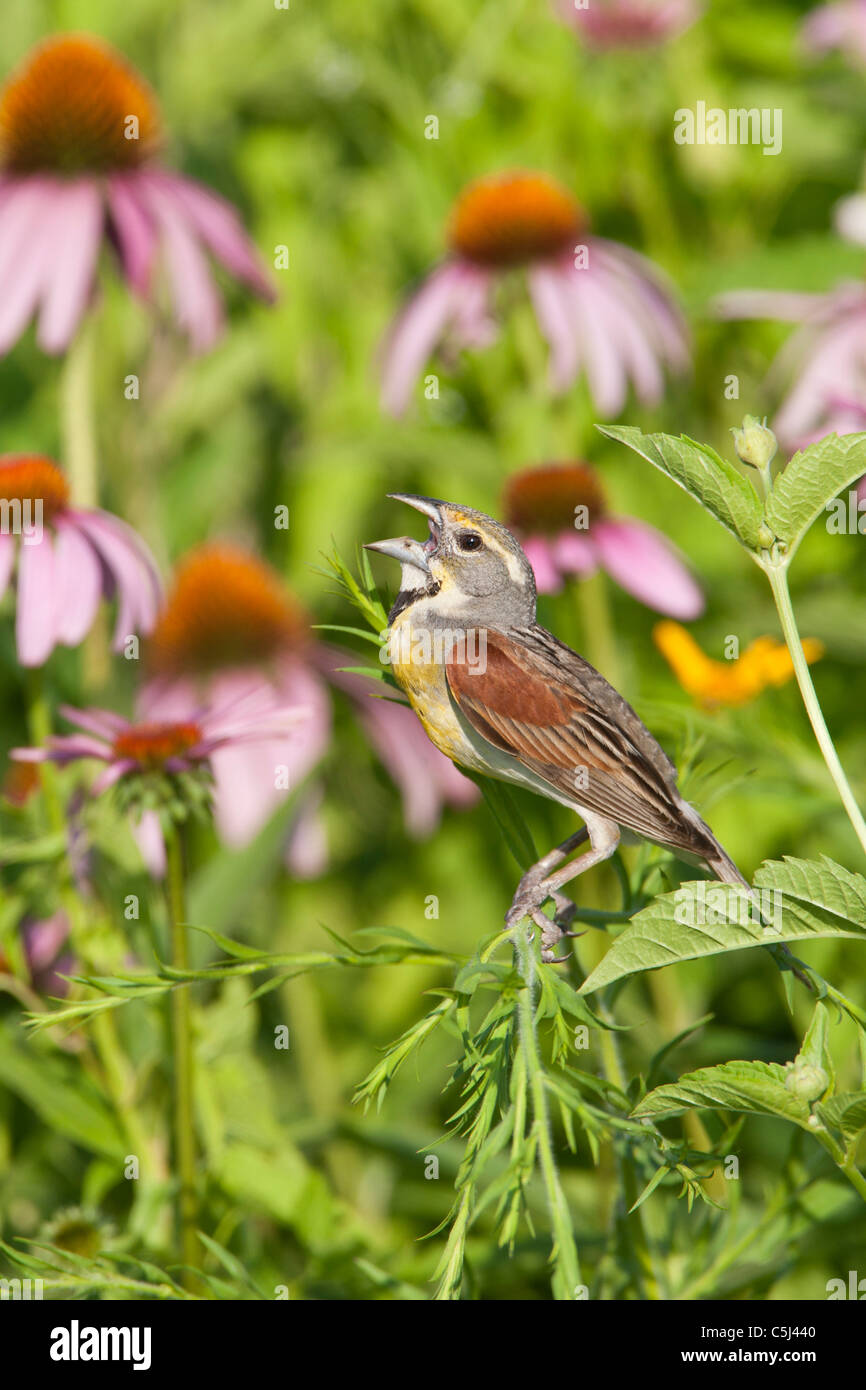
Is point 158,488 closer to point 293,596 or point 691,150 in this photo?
point 293,596

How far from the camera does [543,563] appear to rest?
1475 mm

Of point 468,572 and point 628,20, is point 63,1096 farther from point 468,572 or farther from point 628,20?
point 628,20

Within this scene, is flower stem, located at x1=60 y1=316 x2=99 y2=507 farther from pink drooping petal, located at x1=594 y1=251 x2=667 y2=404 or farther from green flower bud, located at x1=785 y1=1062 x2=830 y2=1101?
green flower bud, located at x1=785 y1=1062 x2=830 y2=1101

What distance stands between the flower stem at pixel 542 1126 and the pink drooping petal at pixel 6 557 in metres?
0.68

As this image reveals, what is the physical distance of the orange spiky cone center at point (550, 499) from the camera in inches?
59.8

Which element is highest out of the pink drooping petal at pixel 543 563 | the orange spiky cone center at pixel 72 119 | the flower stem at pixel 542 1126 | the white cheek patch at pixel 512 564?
the orange spiky cone center at pixel 72 119

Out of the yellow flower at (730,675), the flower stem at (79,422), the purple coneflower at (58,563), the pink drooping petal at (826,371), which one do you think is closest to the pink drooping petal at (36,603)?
the purple coneflower at (58,563)

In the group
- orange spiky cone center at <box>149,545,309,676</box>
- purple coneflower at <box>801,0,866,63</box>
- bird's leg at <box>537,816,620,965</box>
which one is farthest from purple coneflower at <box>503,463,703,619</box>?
purple coneflower at <box>801,0,866,63</box>

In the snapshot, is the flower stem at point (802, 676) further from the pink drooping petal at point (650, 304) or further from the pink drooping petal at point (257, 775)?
the pink drooping petal at point (650, 304)

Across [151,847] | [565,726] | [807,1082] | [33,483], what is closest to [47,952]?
[151,847]

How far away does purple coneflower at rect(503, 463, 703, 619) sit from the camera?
150cm

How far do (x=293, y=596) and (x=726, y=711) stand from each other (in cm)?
95

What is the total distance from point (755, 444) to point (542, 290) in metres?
1.23
